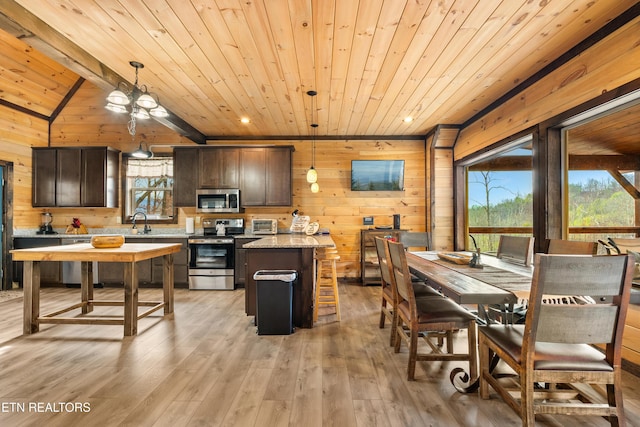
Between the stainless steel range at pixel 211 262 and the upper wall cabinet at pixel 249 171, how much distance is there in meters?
0.81

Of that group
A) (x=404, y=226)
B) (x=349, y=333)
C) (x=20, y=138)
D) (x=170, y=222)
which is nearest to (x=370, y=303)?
(x=349, y=333)

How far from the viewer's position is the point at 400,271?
88.6 inches

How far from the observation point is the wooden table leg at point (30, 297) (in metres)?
2.97

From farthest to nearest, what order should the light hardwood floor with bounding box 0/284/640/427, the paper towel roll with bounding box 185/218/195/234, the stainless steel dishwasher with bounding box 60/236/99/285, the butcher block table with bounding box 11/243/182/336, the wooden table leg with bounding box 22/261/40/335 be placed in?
the paper towel roll with bounding box 185/218/195/234 < the stainless steel dishwasher with bounding box 60/236/99/285 < the wooden table leg with bounding box 22/261/40/335 < the butcher block table with bounding box 11/243/182/336 < the light hardwood floor with bounding box 0/284/640/427

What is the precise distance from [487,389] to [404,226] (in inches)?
148

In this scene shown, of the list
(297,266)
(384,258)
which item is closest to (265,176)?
(297,266)

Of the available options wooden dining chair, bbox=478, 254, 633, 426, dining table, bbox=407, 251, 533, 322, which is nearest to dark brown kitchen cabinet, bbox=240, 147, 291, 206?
dining table, bbox=407, 251, 533, 322

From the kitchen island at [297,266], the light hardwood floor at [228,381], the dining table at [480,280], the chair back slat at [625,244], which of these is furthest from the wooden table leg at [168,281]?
the chair back slat at [625,244]

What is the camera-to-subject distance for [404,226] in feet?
18.1

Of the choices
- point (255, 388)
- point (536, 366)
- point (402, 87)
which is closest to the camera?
point (536, 366)

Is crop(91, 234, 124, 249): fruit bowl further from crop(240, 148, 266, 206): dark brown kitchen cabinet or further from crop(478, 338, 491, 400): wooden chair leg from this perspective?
crop(478, 338, 491, 400): wooden chair leg

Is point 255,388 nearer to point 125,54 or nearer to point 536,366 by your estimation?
point 536,366

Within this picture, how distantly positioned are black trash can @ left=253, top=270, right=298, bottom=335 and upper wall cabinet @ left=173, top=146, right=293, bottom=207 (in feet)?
7.97

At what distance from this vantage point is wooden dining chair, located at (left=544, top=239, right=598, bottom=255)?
1.99 m
